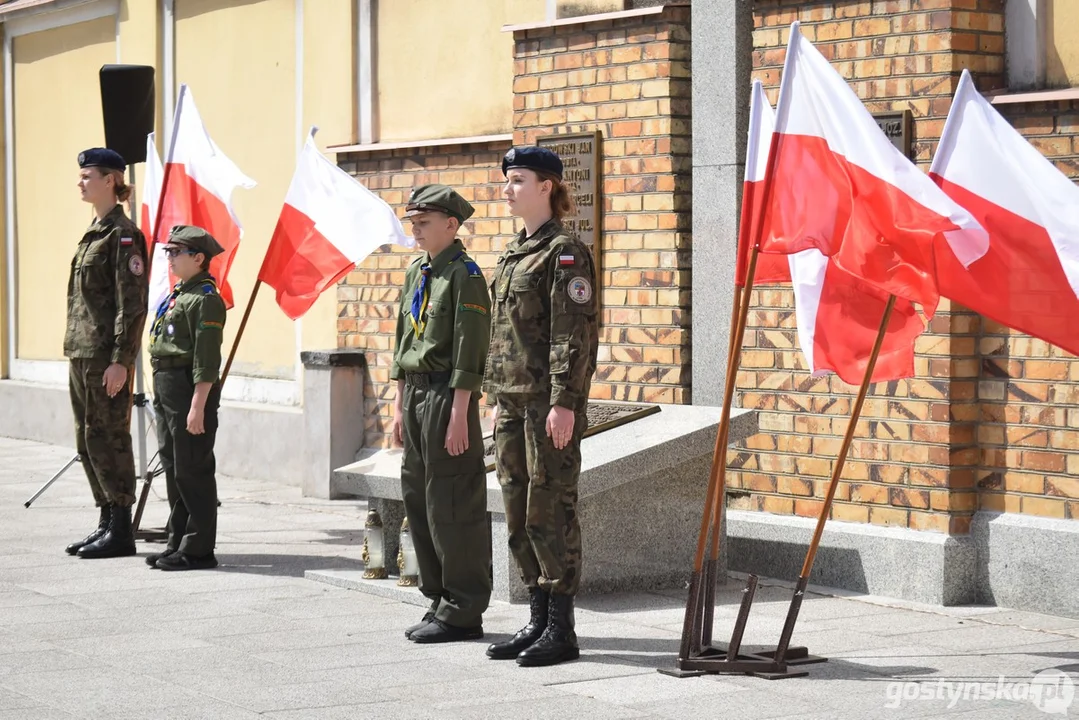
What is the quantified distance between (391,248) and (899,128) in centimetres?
493

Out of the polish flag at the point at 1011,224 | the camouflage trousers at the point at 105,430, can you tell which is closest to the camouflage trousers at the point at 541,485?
the polish flag at the point at 1011,224

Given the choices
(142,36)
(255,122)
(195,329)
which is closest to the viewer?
(195,329)

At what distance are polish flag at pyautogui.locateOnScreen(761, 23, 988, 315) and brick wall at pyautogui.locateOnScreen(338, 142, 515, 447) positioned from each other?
4.79 meters

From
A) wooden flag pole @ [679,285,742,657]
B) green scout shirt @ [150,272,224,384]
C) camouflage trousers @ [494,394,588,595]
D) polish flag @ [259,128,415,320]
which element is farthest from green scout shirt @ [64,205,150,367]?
wooden flag pole @ [679,285,742,657]

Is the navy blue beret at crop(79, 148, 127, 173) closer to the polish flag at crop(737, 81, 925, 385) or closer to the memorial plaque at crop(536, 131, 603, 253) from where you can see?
the memorial plaque at crop(536, 131, 603, 253)

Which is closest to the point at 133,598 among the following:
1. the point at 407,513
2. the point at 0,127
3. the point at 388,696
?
the point at 407,513

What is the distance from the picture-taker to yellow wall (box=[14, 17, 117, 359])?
15953mm

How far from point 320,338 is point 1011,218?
748 cm

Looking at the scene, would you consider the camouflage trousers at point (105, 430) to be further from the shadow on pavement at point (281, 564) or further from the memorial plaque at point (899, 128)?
the memorial plaque at point (899, 128)

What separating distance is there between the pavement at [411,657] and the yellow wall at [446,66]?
11.8 feet

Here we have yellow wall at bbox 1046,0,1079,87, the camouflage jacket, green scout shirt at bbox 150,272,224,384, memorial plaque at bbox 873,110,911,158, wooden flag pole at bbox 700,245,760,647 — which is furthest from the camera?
green scout shirt at bbox 150,272,224,384

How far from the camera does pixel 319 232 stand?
936cm

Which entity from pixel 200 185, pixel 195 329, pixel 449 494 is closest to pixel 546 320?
pixel 449 494

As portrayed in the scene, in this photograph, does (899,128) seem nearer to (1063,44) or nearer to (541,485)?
(1063,44)
